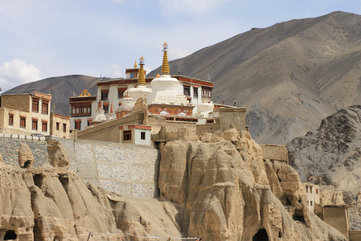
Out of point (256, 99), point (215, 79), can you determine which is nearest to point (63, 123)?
point (256, 99)

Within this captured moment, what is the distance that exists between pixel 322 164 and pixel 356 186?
8.68 meters

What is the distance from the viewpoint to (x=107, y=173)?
5775 centimetres

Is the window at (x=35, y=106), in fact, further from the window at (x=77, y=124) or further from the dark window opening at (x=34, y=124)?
the window at (x=77, y=124)

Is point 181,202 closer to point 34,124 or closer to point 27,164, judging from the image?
point 27,164

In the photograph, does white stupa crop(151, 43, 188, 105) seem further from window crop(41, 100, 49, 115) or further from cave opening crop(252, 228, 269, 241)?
cave opening crop(252, 228, 269, 241)

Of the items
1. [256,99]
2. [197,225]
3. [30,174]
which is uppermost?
[256,99]

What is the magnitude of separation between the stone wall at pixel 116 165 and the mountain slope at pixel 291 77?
7529 centimetres

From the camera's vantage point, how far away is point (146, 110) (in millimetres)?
65938

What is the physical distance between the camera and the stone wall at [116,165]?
56.4m

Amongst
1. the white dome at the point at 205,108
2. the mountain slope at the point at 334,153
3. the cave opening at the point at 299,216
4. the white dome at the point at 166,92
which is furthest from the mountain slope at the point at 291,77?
the cave opening at the point at 299,216

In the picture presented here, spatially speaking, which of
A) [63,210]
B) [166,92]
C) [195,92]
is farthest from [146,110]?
[195,92]

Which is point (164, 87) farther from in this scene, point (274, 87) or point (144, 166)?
point (274, 87)

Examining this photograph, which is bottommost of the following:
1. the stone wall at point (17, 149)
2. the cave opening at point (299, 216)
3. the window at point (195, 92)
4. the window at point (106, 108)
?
the cave opening at point (299, 216)

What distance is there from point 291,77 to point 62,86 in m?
54.7
